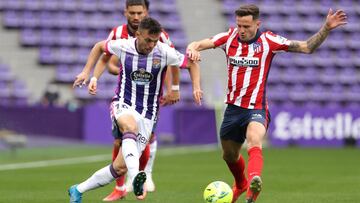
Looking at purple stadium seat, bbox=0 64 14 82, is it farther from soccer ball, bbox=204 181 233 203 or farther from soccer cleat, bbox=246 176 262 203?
soccer cleat, bbox=246 176 262 203

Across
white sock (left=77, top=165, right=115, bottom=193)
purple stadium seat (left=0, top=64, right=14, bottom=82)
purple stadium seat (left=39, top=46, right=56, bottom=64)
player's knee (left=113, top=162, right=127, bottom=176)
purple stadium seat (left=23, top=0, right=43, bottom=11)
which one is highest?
player's knee (left=113, top=162, right=127, bottom=176)

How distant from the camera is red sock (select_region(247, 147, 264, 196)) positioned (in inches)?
341

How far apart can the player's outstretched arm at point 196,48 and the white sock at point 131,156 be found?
104cm

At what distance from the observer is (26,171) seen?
15367 millimetres

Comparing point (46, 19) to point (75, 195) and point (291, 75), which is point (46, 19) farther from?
point (75, 195)

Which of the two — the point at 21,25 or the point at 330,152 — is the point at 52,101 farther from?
the point at 330,152

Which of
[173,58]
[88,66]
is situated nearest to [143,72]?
[173,58]

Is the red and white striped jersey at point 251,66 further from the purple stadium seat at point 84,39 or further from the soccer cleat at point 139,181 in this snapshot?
the purple stadium seat at point 84,39

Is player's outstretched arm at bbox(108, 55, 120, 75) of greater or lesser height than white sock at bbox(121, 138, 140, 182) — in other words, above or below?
above

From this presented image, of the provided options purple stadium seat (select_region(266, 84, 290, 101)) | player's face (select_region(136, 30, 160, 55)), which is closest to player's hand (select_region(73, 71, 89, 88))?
player's face (select_region(136, 30, 160, 55))

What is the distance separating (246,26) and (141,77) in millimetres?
1201

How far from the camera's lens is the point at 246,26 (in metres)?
9.41

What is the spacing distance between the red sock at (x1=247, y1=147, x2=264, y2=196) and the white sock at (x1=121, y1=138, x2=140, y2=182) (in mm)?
1079

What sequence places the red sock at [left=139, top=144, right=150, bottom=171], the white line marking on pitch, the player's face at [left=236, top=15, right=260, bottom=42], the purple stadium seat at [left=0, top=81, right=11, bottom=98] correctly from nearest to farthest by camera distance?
the player's face at [left=236, top=15, right=260, bottom=42] → the red sock at [left=139, top=144, right=150, bottom=171] → the white line marking on pitch → the purple stadium seat at [left=0, top=81, right=11, bottom=98]
